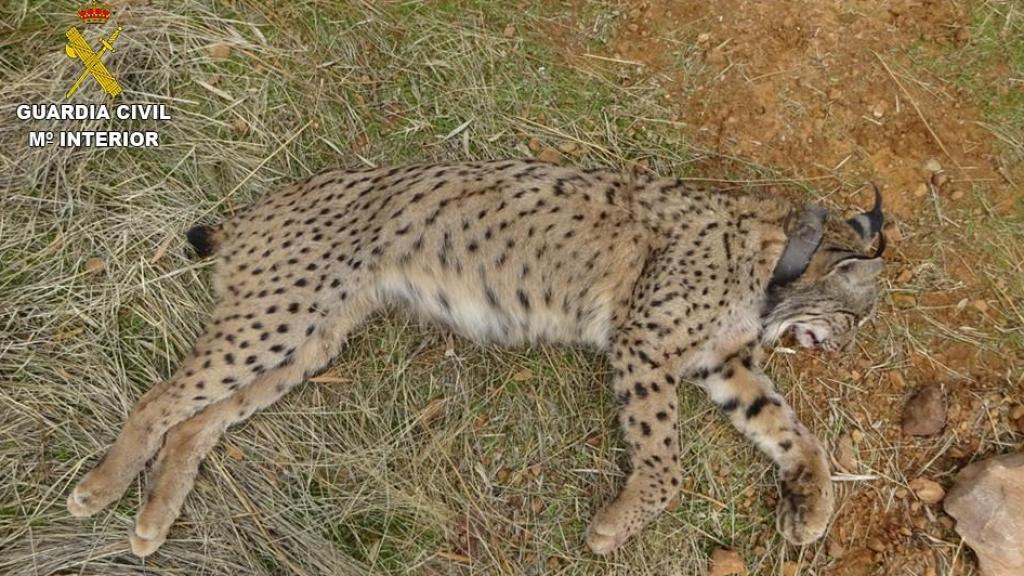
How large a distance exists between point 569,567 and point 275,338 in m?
1.69

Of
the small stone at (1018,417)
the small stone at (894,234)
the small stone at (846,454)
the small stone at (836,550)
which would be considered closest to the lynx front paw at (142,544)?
the small stone at (836,550)

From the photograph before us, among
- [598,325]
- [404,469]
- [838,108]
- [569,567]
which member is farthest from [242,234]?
[838,108]

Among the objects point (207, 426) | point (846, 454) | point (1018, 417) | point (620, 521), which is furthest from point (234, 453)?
point (1018, 417)

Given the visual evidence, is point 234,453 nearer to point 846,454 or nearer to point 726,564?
point 726,564

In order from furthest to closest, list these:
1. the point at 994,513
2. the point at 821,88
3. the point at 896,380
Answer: the point at 821,88 → the point at 896,380 → the point at 994,513

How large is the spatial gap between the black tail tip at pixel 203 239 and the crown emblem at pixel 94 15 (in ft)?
4.21

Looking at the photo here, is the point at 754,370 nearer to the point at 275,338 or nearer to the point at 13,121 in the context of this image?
the point at 275,338

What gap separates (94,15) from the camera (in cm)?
431

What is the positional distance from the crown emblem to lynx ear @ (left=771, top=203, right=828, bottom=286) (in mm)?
3572

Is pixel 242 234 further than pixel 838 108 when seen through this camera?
No

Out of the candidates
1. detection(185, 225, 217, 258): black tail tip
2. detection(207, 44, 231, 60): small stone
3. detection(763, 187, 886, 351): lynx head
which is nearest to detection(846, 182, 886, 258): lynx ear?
detection(763, 187, 886, 351): lynx head

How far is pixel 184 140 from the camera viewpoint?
4.29 m

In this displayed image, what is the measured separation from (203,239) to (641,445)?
2249 millimetres

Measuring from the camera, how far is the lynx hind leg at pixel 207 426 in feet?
12.1
